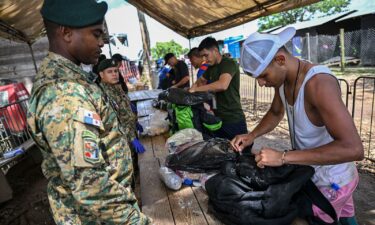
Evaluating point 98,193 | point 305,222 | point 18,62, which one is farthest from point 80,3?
point 18,62

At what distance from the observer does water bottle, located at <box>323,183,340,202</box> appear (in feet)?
4.81

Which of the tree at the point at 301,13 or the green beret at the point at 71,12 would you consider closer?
the green beret at the point at 71,12

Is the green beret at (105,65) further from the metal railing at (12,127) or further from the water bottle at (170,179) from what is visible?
the metal railing at (12,127)

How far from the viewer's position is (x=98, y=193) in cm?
110

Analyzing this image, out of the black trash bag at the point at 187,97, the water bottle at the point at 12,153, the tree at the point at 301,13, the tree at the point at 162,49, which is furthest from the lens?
the tree at the point at 301,13

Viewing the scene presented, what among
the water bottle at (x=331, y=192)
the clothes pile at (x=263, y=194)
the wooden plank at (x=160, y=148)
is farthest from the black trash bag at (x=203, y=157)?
the water bottle at (x=331, y=192)

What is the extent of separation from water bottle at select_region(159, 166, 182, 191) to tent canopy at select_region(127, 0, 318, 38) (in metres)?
2.35

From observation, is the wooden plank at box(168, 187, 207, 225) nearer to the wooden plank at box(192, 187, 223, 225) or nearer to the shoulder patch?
the wooden plank at box(192, 187, 223, 225)

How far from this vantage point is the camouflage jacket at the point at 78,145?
1.05 m

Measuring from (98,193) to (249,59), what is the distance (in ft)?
3.31

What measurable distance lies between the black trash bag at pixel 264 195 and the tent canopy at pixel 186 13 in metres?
2.30

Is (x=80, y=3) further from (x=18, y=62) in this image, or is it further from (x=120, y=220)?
(x=18, y=62)

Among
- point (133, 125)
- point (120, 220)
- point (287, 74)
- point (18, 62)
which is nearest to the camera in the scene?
point (120, 220)

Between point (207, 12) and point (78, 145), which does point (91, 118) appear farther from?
point (207, 12)
